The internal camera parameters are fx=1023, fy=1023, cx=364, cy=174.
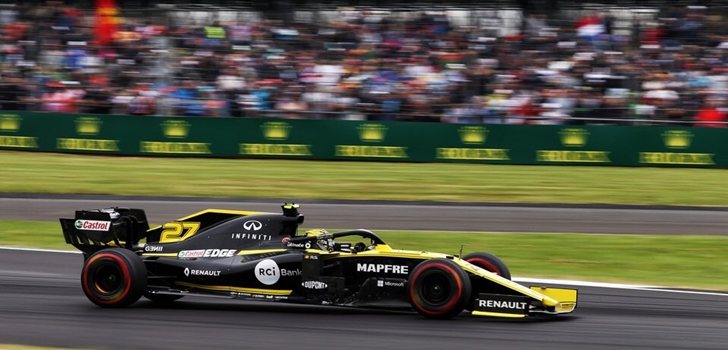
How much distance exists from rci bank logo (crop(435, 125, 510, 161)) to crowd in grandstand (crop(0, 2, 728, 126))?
336mm

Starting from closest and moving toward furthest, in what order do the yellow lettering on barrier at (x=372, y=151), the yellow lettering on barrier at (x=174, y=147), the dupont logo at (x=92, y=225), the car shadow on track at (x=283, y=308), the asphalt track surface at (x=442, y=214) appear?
the car shadow on track at (x=283, y=308) < the dupont logo at (x=92, y=225) < the asphalt track surface at (x=442, y=214) < the yellow lettering on barrier at (x=372, y=151) < the yellow lettering on barrier at (x=174, y=147)

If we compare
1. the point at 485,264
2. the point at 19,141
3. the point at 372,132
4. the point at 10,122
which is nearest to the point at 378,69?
the point at 372,132

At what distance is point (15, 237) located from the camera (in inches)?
554

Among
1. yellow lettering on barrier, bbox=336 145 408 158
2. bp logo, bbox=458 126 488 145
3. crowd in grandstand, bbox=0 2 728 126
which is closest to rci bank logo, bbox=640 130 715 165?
crowd in grandstand, bbox=0 2 728 126

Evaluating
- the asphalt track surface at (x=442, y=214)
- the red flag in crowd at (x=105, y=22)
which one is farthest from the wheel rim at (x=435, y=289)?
the red flag in crowd at (x=105, y=22)

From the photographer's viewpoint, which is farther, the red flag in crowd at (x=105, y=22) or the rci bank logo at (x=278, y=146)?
the red flag in crowd at (x=105, y=22)

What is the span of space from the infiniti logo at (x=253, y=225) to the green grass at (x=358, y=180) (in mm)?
9842

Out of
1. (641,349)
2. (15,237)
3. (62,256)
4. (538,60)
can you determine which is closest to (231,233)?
(641,349)

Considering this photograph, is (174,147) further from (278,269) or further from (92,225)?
(278,269)

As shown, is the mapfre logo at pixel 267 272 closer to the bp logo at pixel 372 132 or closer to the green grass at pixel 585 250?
the green grass at pixel 585 250

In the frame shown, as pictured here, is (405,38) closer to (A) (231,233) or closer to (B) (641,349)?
(A) (231,233)

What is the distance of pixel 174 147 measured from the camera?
79.5ft

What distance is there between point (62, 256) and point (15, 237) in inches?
82.3

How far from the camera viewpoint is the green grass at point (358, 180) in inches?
748
